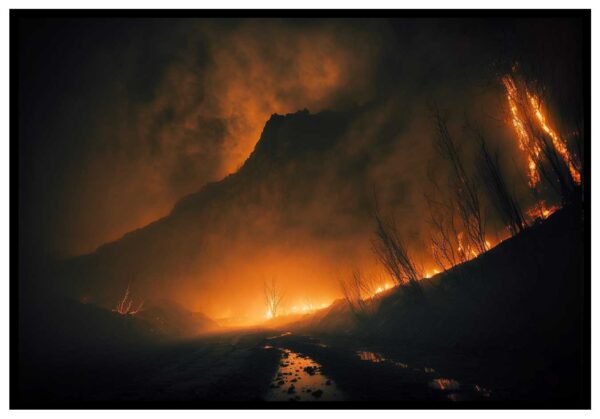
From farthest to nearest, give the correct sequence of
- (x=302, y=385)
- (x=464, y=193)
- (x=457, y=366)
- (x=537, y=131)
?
(x=464, y=193), (x=537, y=131), (x=457, y=366), (x=302, y=385)

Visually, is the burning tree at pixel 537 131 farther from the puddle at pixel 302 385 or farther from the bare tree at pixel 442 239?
the puddle at pixel 302 385

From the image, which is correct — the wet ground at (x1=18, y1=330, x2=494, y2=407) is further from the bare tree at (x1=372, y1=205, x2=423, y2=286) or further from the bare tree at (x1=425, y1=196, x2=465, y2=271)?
the bare tree at (x1=425, y1=196, x2=465, y2=271)

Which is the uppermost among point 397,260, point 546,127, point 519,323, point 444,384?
point 546,127

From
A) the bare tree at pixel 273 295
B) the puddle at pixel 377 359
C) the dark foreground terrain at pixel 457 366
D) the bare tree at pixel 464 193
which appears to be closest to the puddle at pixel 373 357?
the puddle at pixel 377 359

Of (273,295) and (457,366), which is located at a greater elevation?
(457,366)

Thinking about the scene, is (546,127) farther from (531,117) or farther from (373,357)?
(373,357)

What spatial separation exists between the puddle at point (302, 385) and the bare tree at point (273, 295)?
3325 inches

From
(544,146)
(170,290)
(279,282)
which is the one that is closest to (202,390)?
(544,146)

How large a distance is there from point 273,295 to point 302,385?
303ft

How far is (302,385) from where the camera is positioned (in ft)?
30.5

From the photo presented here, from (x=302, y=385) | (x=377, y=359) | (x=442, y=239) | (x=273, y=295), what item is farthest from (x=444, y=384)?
(x=273, y=295)

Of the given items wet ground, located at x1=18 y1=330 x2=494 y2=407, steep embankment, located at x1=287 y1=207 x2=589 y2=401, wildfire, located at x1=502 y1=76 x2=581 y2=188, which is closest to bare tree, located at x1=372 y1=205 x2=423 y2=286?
steep embankment, located at x1=287 y1=207 x2=589 y2=401

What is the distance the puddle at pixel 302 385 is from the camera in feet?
25.9

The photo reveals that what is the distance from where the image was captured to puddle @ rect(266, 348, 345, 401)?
788 centimetres
